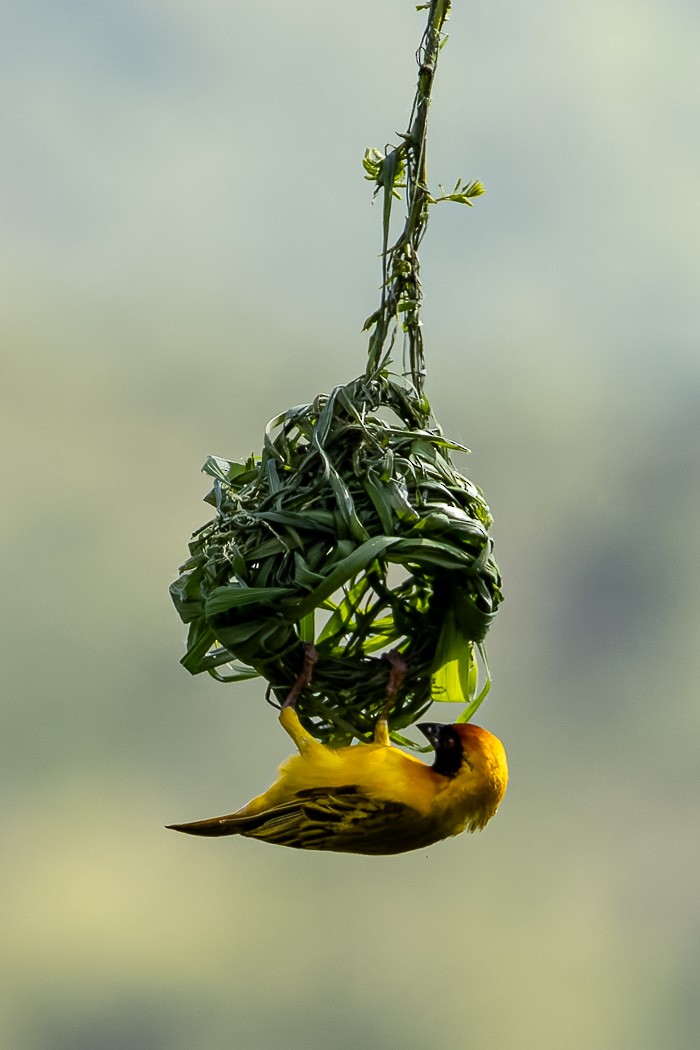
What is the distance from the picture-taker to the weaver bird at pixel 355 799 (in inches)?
114

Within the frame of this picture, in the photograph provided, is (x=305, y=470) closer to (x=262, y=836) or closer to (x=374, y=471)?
(x=374, y=471)

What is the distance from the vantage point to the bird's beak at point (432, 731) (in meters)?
3.14

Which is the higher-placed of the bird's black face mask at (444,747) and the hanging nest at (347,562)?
the hanging nest at (347,562)

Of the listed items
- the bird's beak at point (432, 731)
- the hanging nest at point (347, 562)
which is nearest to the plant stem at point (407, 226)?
the hanging nest at point (347, 562)

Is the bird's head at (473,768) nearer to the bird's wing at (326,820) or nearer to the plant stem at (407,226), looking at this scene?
the bird's wing at (326,820)

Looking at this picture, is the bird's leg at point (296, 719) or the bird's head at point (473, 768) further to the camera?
the bird's head at point (473, 768)

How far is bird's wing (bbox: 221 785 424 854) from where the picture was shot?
9.50 ft

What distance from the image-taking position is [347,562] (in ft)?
8.81

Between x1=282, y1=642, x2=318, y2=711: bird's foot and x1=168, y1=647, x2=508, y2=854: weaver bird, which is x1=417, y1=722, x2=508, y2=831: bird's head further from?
x1=282, y1=642, x2=318, y2=711: bird's foot

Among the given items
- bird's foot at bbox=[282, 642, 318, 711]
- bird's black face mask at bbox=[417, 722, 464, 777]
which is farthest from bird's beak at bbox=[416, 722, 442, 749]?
bird's foot at bbox=[282, 642, 318, 711]

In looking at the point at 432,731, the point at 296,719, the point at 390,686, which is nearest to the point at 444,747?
the point at 432,731

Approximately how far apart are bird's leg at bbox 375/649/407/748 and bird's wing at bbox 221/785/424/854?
151mm

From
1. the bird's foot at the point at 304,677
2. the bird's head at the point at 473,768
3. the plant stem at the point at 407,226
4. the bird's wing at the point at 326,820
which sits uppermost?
the plant stem at the point at 407,226

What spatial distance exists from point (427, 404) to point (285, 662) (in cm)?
69
